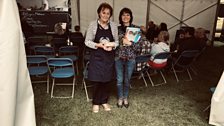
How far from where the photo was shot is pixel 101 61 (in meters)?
3.49

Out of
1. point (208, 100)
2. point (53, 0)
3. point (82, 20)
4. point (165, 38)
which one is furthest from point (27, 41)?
point (53, 0)

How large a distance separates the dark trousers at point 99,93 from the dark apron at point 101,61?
0.19 meters

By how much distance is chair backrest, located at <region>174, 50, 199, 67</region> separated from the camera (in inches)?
197

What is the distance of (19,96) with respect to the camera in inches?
89.3

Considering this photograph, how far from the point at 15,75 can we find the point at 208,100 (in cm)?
366

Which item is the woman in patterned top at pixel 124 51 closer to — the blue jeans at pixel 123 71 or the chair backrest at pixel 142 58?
the blue jeans at pixel 123 71

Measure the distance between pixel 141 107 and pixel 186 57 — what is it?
6.14ft

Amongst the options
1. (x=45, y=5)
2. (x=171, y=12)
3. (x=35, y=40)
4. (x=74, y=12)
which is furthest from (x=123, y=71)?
(x=45, y=5)

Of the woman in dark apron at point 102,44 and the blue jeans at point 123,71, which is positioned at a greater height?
the woman in dark apron at point 102,44

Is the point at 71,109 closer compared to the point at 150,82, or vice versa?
the point at 71,109

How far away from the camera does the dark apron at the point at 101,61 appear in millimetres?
3443

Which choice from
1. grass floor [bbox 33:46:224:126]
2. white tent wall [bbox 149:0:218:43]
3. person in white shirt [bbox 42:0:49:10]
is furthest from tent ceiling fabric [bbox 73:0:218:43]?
grass floor [bbox 33:46:224:126]

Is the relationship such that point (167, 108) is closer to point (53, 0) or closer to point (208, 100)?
point (208, 100)

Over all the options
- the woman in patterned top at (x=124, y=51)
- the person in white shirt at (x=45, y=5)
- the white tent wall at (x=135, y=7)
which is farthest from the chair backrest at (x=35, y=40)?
the person in white shirt at (x=45, y=5)
